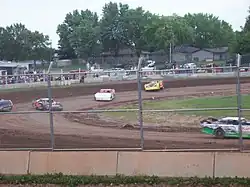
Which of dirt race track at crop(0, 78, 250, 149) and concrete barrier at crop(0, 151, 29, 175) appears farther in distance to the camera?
dirt race track at crop(0, 78, 250, 149)

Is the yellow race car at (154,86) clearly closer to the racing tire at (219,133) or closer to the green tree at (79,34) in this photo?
the racing tire at (219,133)

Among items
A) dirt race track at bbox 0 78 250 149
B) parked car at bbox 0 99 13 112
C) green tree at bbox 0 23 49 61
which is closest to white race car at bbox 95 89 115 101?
dirt race track at bbox 0 78 250 149

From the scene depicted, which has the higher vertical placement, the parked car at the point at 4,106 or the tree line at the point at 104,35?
the tree line at the point at 104,35

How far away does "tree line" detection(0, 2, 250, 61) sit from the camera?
97.8 meters

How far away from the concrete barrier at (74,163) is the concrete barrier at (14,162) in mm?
150

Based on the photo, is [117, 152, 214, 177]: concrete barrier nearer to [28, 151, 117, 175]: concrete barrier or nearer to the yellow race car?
[28, 151, 117, 175]: concrete barrier

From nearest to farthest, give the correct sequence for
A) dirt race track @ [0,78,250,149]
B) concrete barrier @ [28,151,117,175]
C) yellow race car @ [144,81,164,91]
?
1. concrete barrier @ [28,151,117,175]
2. dirt race track @ [0,78,250,149]
3. yellow race car @ [144,81,164,91]

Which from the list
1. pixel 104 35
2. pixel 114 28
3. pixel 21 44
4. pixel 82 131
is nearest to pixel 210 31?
pixel 114 28

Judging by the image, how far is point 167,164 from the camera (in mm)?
10422

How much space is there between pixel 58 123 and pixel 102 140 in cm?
246

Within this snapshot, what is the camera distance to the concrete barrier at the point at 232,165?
1002 centimetres

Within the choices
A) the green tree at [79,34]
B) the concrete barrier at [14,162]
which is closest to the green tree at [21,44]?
the green tree at [79,34]

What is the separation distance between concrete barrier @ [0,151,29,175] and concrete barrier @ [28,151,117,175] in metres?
0.15

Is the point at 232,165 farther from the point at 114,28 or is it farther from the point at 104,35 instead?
the point at 114,28
